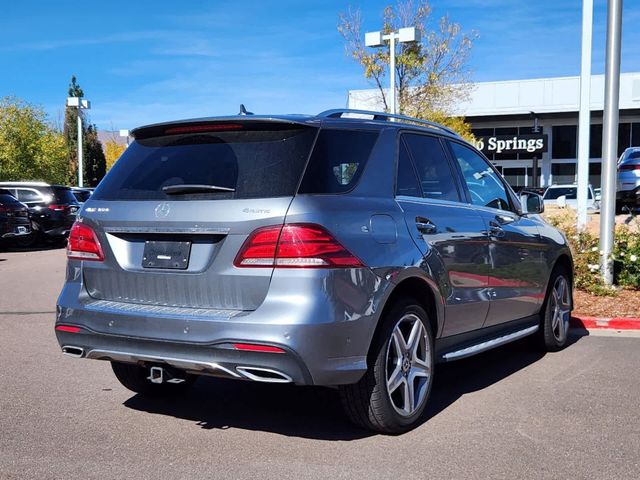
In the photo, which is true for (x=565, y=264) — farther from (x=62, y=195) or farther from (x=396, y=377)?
(x=62, y=195)

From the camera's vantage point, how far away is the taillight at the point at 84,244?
4.45 meters

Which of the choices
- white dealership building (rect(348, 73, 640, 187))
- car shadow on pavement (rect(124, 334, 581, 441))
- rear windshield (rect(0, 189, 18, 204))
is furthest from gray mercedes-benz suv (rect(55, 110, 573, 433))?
white dealership building (rect(348, 73, 640, 187))

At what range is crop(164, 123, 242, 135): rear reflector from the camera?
14.3 feet

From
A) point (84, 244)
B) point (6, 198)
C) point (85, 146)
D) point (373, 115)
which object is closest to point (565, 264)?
point (373, 115)

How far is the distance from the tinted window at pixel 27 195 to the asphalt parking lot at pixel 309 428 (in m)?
15.9

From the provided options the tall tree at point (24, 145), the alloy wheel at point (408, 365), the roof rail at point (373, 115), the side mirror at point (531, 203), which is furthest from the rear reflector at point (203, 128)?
the tall tree at point (24, 145)

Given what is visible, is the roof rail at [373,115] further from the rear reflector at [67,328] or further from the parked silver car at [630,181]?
the parked silver car at [630,181]

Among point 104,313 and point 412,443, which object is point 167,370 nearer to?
point 104,313

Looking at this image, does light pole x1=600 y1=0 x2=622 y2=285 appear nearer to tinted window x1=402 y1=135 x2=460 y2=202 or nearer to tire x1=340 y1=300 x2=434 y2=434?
tinted window x1=402 y1=135 x2=460 y2=202

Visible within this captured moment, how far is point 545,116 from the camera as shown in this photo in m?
43.3

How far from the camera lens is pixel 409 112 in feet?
98.8

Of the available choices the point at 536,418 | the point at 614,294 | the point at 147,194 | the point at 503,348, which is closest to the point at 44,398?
the point at 147,194

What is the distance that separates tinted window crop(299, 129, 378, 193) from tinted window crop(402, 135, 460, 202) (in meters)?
0.54

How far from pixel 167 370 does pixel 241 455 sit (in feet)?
2.07
